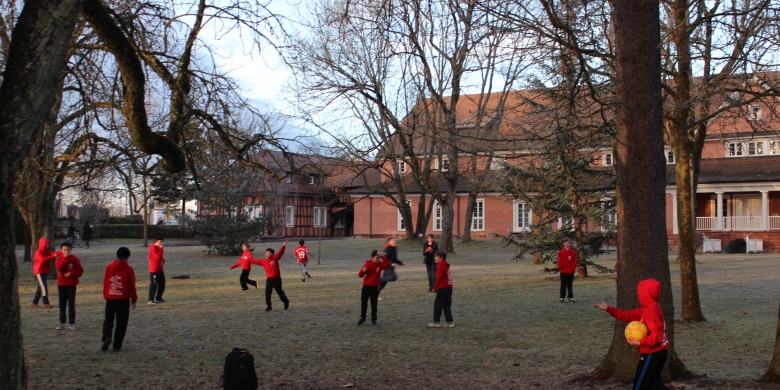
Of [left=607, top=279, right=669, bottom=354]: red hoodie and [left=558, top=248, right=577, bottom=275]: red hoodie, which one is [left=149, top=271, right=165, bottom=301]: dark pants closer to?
[left=558, top=248, right=577, bottom=275]: red hoodie

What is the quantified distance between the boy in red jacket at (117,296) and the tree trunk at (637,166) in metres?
6.92

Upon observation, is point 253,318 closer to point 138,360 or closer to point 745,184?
point 138,360

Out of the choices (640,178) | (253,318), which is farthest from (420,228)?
(640,178)

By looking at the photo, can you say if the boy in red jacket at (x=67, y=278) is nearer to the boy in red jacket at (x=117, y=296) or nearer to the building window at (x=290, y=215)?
the boy in red jacket at (x=117, y=296)

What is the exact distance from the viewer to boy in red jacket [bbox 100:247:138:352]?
989 cm

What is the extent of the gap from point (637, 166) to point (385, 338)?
5.67 m

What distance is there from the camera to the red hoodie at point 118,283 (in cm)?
988

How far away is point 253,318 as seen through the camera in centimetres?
1363

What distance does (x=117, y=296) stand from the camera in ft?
32.5

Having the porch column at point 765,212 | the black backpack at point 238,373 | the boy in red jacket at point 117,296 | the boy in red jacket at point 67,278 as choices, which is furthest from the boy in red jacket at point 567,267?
the porch column at point 765,212

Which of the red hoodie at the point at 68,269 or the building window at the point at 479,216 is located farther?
the building window at the point at 479,216

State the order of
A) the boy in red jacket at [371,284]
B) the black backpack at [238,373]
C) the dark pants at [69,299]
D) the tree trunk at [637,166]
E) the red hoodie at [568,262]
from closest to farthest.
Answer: the black backpack at [238,373] → the tree trunk at [637,166] → the dark pants at [69,299] → the boy in red jacket at [371,284] → the red hoodie at [568,262]

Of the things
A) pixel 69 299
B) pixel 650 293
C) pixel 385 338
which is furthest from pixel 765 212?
pixel 69 299

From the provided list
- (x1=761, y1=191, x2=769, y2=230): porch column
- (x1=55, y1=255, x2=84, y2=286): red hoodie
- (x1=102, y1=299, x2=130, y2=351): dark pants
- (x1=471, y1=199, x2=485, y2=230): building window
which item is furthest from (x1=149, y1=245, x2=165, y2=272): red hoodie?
(x1=471, y1=199, x2=485, y2=230): building window
